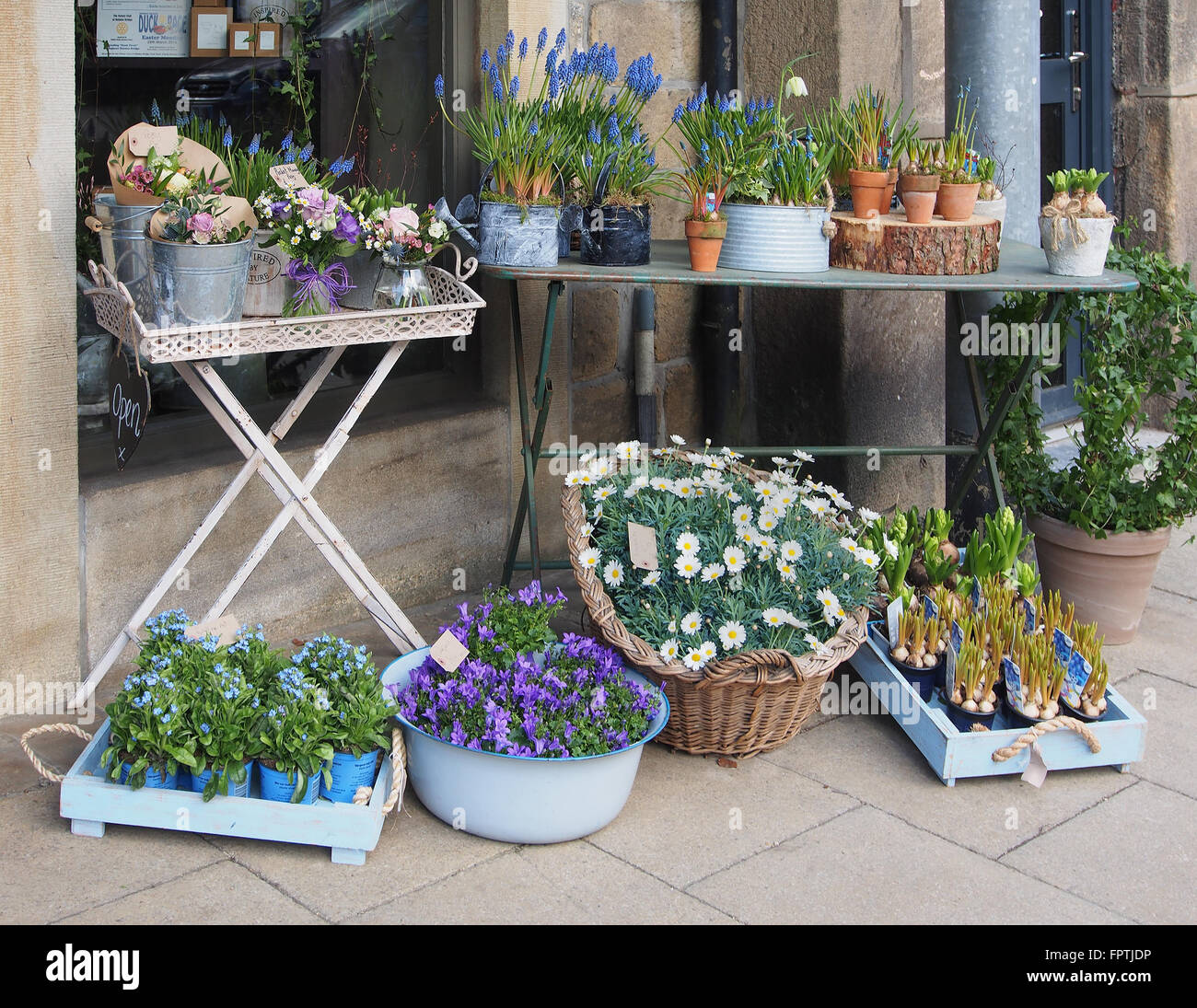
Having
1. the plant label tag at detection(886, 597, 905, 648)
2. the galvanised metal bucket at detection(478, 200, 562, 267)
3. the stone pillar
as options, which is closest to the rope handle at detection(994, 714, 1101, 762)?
the plant label tag at detection(886, 597, 905, 648)

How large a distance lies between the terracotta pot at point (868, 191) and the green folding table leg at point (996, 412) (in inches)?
20.7

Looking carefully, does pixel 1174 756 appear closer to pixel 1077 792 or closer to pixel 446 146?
pixel 1077 792

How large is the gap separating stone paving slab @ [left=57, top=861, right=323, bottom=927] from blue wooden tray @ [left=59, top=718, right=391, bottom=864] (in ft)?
0.34

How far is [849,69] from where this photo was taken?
4.56 meters

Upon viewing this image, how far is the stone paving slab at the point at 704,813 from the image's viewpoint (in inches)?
119

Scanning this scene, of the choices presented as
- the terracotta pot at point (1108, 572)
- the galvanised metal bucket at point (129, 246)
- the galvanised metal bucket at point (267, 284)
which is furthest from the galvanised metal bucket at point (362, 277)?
the terracotta pot at point (1108, 572)

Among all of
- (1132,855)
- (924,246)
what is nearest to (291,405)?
(924,246)

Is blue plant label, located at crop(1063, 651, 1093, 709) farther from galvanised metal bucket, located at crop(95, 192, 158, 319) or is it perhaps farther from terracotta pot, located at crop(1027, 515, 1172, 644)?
galvanised metal bucket, located at crop(95, 192, 158, 319)

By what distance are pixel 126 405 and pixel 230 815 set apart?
3.32 ft

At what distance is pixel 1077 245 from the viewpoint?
3.79 meters

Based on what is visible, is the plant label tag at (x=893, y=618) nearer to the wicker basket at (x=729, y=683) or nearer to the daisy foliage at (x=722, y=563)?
the daisy foliage at (x=722, y=563)

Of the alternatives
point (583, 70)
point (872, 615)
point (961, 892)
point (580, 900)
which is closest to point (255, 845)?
point (580, 900)

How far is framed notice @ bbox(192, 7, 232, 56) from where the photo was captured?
150 inches

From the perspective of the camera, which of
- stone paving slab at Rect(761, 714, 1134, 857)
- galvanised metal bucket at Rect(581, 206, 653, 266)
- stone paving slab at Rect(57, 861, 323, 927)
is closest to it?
stone paving slab at Rect(57, 861, 323, 927)
